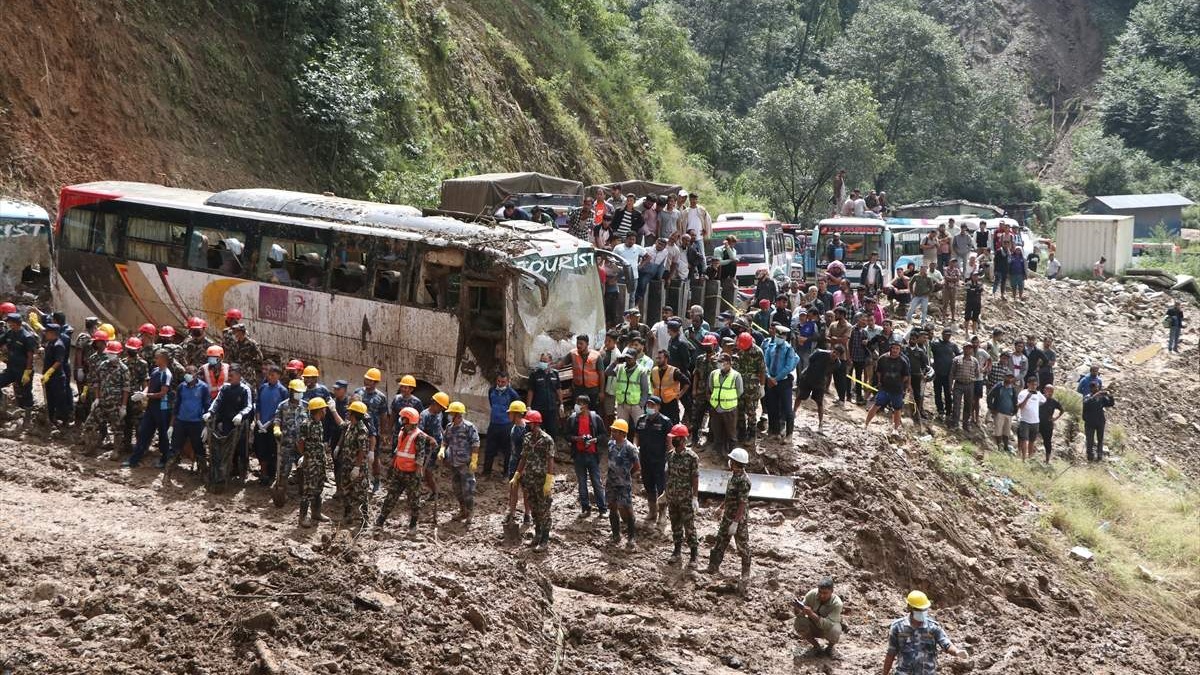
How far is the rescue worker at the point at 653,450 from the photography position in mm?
14531

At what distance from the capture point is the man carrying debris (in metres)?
13.0

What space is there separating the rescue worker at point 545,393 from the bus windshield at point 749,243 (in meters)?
13.6

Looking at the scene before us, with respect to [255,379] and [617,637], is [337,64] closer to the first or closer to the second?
[255,379]

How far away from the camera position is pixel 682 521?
A: 1398 centimetres

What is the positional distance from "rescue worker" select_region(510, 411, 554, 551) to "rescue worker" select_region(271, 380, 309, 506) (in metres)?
2.32

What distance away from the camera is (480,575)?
12.6 meters

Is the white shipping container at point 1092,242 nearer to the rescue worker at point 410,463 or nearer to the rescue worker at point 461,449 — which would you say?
the rescue worker at point 461,449

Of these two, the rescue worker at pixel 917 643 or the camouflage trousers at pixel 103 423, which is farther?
the camouflage trousers at pixel 103 423

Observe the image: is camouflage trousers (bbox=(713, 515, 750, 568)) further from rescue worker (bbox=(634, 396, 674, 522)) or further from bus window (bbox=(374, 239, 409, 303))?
bus window (bbox=(374, 239, 409, 303))

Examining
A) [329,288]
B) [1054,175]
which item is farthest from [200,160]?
[1054,175]

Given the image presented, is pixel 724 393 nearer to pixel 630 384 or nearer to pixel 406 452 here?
pixel 630 384

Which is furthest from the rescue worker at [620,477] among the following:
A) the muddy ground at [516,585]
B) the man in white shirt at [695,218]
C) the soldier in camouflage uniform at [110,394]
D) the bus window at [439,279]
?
the man in white shirt at [695,218]

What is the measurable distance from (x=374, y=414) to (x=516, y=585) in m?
2.75

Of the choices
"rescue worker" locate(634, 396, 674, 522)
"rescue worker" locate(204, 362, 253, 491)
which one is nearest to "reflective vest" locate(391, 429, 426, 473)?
"rescue worker" locate(204, 362, 253, 491)
